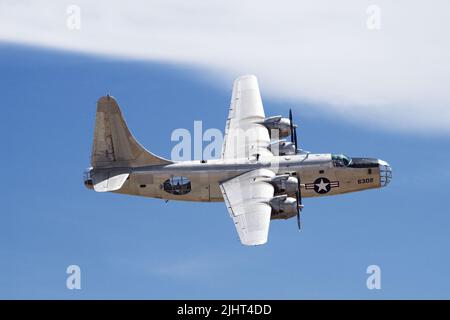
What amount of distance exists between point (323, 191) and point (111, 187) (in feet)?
56.9

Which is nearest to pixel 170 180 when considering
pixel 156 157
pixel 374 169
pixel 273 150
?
pixel 156 157

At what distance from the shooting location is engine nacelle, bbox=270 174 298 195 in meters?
100

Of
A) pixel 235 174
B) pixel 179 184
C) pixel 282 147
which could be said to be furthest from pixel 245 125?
pixel 179 184

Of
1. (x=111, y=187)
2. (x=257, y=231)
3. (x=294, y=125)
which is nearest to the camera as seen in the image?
(x=257, y=231)

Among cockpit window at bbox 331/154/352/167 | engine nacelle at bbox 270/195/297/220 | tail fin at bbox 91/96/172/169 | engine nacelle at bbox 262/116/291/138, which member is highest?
engine nacelle at bbox 262/116/291/138

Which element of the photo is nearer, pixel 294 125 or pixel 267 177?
pixel 267 177

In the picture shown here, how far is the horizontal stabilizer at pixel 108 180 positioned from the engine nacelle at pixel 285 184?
39.9ft

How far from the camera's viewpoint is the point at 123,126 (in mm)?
103750

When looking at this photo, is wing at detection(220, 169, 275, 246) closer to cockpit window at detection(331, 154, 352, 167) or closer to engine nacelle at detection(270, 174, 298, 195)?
engine nacelle at detection(270, 174, 298, 195)

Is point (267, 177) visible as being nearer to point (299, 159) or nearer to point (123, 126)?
point (299, 159)

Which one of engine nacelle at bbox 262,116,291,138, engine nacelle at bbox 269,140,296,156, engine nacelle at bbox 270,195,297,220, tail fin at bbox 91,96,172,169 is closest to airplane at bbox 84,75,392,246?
tail fin at bbox 91,96,172,169

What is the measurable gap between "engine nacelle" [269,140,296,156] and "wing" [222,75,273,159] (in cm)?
57

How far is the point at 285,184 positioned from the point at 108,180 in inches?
562

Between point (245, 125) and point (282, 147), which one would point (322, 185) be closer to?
point (282, 147)
